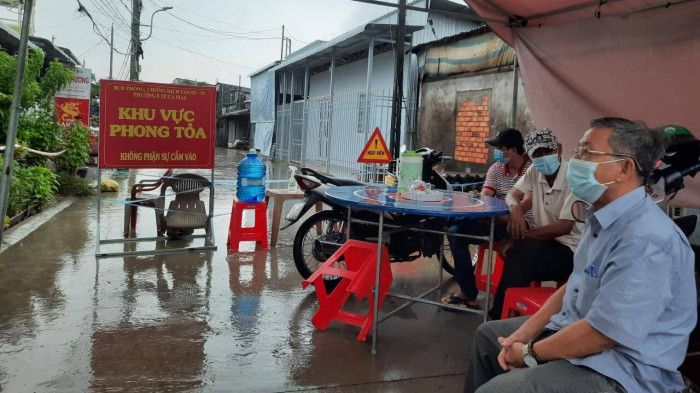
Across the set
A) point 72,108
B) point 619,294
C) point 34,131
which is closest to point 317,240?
point 619,294

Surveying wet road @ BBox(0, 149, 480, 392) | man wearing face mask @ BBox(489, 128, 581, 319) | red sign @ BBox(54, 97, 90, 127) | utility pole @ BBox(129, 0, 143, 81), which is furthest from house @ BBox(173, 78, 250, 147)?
man wearing face mask @ BBox(489, 128, 581, 319)

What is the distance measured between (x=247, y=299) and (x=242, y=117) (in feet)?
108

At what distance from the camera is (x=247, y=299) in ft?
13.9

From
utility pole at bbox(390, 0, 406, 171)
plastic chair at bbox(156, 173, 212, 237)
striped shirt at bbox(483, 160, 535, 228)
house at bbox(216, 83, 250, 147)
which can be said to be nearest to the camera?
striped shirt at bbox(483, 160, 535, 228)

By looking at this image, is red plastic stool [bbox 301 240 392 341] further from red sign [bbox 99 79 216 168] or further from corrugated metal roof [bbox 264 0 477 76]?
corrugated metal roof [bbox 264 0 477 76]

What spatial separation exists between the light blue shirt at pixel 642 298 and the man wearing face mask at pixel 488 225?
1996 millimetres

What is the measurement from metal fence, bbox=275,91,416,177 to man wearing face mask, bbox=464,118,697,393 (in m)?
8.79

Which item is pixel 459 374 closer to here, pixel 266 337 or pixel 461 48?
pixel 266 337

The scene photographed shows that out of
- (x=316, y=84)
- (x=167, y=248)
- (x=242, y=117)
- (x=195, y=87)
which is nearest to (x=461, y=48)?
(x=195, y=87)

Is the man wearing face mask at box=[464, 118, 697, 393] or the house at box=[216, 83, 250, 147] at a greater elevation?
the house at box=[216, 83, 250, 147]

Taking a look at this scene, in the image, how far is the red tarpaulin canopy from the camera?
3543mm

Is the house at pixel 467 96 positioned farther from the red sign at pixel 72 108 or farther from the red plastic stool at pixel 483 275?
the red sign at pixel 72 108

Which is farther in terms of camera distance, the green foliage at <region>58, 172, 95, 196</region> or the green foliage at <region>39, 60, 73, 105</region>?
the green foliage at <region>58, 172, 95, 196</region>

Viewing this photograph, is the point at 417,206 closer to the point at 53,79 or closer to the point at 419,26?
the point at 53,79
